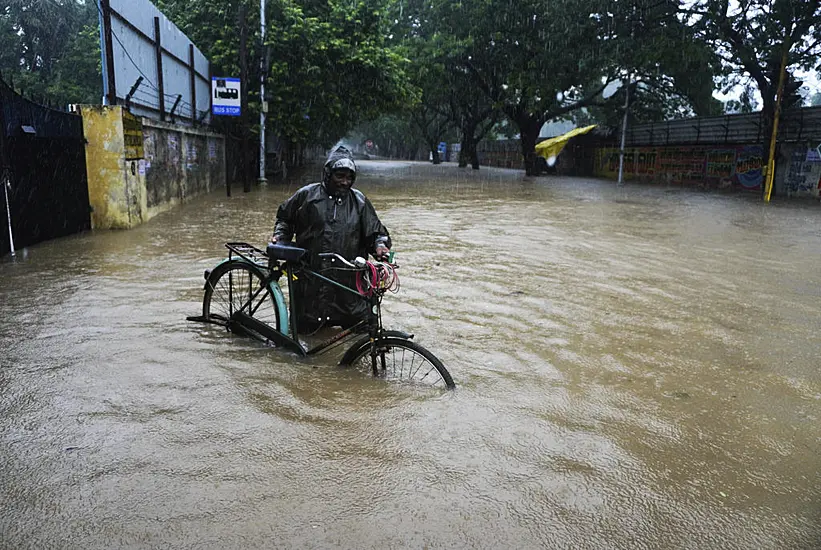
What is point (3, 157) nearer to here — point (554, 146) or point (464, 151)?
point (554, 146)

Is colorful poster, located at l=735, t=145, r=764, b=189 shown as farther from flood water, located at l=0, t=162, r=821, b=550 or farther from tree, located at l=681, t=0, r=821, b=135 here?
flood water, located at l=0, t=162, r=821, b=550

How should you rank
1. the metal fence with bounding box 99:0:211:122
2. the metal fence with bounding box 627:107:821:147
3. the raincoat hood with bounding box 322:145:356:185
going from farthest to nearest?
the metal fence with bounding box 627:107:821:147, the metal fence with bounding box 99:0:211:122, the raincoat hood with bounding box 322:145:356:185

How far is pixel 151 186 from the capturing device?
11898 mm

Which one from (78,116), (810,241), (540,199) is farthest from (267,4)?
(810,241)

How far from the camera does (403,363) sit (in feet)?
13.7

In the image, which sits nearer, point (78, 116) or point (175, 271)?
point (175, 271)

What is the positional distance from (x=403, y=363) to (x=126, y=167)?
7.63 metres

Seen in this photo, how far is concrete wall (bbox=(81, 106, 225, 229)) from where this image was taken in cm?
980

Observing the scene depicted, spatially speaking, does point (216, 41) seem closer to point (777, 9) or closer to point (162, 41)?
point (162, 41)

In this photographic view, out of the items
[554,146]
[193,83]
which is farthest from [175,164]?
[554,146]

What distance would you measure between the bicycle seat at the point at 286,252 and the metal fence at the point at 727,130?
22.2 metres

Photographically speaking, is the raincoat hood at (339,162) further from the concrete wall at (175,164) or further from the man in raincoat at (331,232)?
the concrete wall at (175,164)

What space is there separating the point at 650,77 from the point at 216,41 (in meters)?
17.5

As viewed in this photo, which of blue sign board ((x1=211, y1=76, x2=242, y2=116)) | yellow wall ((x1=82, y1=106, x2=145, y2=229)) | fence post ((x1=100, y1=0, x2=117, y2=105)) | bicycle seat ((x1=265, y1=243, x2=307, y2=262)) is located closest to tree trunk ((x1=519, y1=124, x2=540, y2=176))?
blue sign board ((x1=211, y1=76, x2=242, y2=116))
